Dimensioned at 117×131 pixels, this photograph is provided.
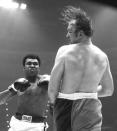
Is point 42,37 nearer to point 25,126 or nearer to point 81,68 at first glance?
point 25,126

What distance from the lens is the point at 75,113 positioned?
156cm

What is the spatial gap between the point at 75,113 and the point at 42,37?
2.26 meters

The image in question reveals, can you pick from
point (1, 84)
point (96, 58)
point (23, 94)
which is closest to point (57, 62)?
point (96, 58)

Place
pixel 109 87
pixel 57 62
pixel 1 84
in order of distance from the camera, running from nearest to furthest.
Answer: pixel 57 62 → pixel 109 87 → pixel 1 84

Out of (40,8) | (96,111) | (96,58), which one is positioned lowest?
(96,111)

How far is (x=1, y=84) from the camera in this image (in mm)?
3613

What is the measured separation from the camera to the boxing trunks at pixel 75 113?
5.09 ft

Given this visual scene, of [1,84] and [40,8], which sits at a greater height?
[40,8]

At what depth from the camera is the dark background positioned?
3633 mm

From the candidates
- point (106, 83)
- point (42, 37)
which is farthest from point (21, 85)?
point (42, 37)

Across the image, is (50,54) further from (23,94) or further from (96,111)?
(96,111)

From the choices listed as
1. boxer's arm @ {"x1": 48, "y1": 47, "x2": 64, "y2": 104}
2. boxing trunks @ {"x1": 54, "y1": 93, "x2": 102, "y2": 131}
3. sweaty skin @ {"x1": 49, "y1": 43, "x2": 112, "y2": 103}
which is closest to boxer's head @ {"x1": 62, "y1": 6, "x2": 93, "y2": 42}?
sweaty skin @ {"x1": 49, "y1": 43, "x2": 112, "y2": 103}

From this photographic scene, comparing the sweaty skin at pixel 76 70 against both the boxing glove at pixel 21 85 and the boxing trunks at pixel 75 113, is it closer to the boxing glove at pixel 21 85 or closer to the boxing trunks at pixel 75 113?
the boxing trunks at pixel 75 113

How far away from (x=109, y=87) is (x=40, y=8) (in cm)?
219
